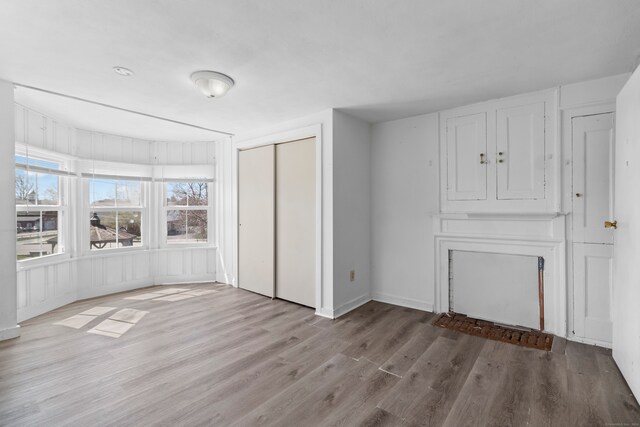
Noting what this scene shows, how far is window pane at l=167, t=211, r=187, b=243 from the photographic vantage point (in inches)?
198

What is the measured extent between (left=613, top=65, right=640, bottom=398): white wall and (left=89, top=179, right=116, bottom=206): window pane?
19.5 feet

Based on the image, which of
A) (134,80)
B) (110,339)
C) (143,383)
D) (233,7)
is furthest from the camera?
(110,339)

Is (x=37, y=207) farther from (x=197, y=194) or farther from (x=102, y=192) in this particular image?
(x=197, y=194)

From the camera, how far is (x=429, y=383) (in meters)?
2.15

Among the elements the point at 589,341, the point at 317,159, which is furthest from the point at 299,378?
the point at 589,341

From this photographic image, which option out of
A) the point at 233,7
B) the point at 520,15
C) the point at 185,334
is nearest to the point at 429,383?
the point at 185,334

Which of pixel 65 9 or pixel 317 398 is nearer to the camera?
pixel 65 9

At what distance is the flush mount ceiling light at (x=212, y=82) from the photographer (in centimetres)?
252

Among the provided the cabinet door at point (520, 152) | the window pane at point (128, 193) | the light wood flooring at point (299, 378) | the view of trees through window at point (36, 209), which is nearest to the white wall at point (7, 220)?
the light wood flooring at point (299, 378)

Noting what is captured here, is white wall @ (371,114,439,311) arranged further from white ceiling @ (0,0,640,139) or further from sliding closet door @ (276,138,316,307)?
sliding closet door @ (276,138,316,307)

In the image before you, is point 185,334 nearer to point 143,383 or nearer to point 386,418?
point 143,383

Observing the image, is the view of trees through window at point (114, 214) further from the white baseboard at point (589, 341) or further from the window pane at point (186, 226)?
the white baseboard at point (589, 341)

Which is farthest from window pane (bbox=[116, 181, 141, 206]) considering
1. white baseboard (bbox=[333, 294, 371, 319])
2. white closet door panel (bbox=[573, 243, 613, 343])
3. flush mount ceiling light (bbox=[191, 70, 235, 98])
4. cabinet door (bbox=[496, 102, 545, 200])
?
white closet door panel (bbox=[573, 243, 613, 343])

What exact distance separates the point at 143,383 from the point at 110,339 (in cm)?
103
